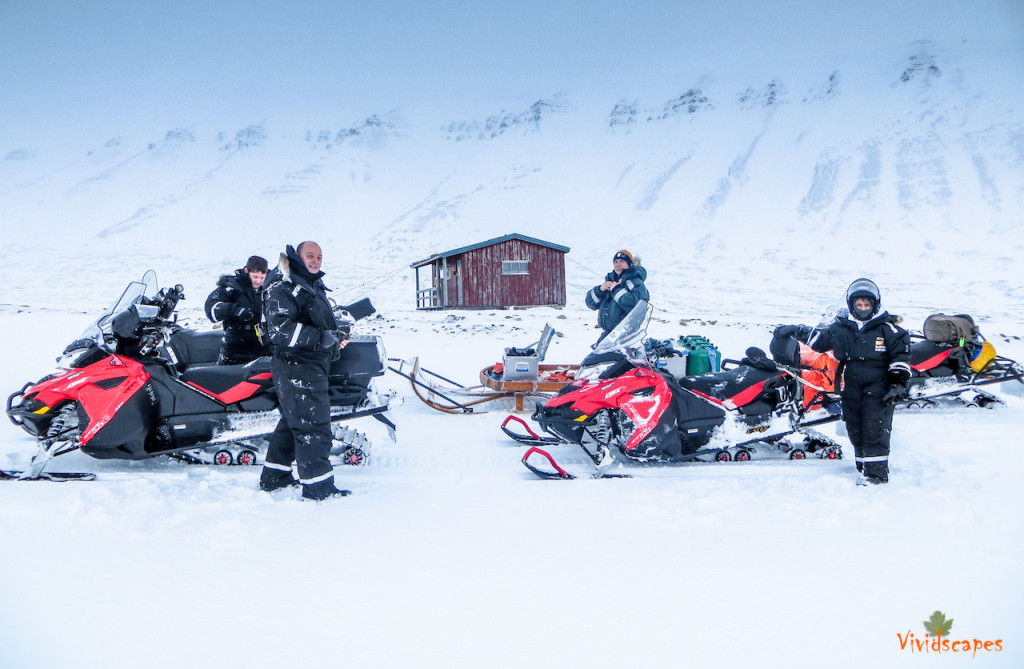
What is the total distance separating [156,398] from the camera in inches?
151

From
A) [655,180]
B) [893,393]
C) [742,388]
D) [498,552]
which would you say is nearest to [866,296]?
[893,393]

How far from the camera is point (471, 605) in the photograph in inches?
85.0

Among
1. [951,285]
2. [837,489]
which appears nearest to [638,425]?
[837,489]

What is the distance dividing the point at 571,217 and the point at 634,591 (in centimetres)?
5381

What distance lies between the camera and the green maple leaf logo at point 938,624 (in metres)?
1.96

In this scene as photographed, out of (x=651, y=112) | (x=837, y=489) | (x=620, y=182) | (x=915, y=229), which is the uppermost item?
(x=651, y=112)

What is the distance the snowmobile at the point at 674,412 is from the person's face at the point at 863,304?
2.19 ft

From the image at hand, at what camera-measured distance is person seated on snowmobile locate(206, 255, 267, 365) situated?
4848 mm

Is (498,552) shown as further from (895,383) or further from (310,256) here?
(895,383)

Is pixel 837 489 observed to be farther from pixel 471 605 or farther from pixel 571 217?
pixel 571 217

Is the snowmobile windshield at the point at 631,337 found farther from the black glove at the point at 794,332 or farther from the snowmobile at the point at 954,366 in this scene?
the snowmobile at the point at 954,366

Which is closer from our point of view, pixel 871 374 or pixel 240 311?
pixel 871 374

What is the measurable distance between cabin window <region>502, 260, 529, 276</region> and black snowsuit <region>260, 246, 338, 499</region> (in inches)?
638

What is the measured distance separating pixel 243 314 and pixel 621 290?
3017 mm
